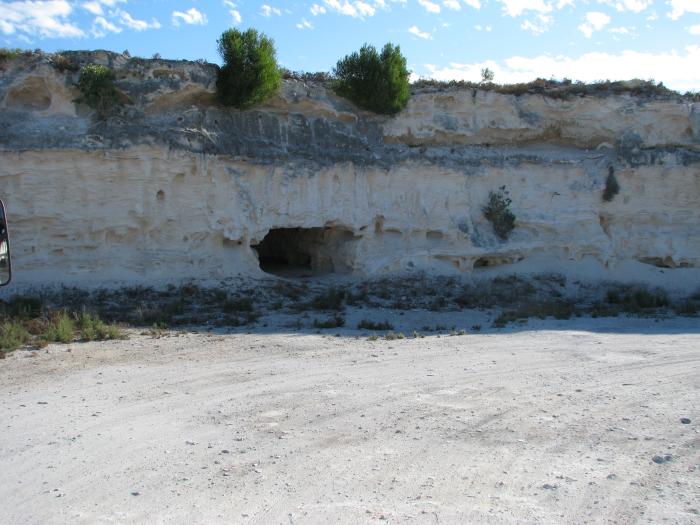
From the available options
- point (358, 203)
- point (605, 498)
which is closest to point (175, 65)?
point (358, 203)

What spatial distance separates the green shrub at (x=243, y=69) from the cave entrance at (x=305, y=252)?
3857 millimetres

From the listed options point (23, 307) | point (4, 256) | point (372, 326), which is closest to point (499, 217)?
point (372, 326)

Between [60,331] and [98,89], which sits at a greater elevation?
[98,89]

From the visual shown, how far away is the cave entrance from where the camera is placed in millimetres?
18141

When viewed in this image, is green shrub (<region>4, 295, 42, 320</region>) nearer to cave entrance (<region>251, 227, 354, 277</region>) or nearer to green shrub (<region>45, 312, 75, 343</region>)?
green shrub (<region>45, 312, 75, 343</region>)

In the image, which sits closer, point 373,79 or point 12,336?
point 12,336

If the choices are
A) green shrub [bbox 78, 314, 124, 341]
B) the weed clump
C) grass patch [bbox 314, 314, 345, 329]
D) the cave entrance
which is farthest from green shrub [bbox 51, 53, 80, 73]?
grass patch [bbox 314, 314, 345, 329]

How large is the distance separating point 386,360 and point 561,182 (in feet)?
41.4

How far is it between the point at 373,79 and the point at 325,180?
10.7ft

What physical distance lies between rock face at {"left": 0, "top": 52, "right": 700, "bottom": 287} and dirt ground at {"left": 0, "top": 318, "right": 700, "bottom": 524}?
17.2 feet

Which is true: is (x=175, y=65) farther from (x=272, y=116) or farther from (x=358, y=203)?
(x=358, y=203)

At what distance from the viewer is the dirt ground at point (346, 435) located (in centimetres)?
470

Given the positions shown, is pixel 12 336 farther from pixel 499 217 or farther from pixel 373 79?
pixel 499 217

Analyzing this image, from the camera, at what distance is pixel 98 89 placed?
48.6 ft
